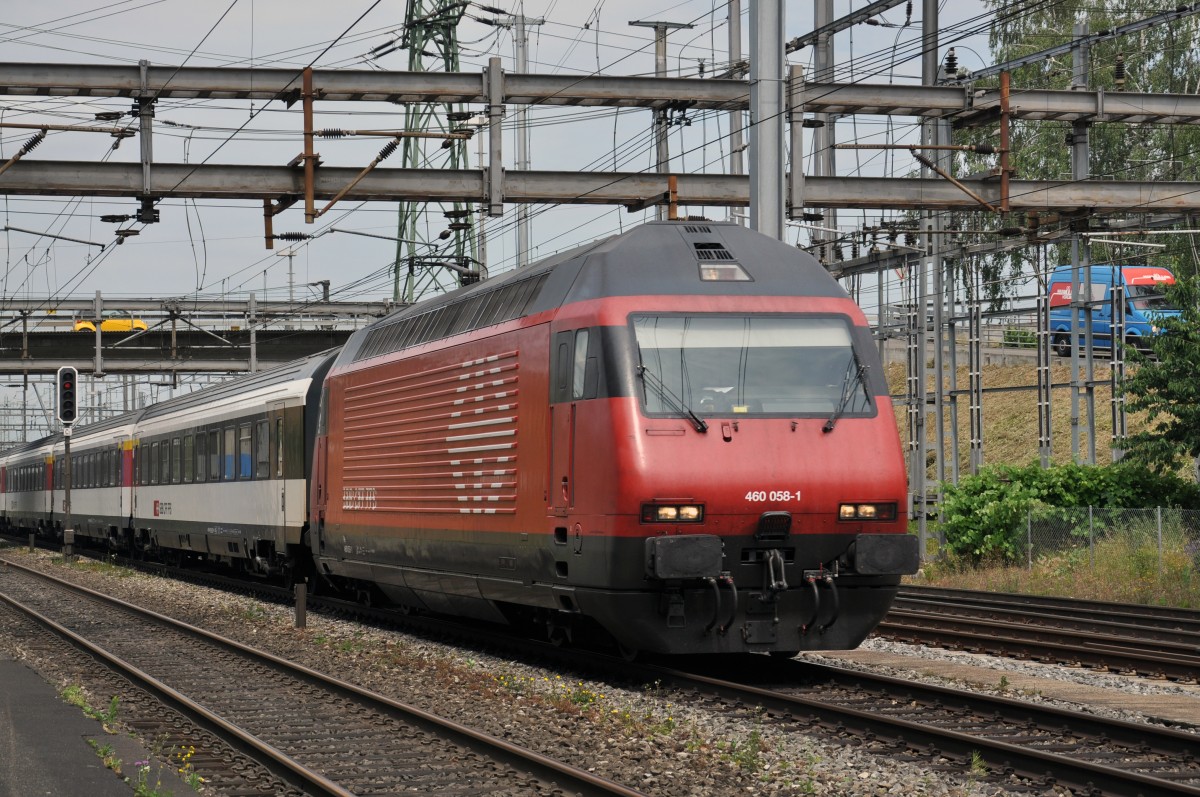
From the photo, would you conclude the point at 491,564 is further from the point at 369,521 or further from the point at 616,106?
the point at 616,106

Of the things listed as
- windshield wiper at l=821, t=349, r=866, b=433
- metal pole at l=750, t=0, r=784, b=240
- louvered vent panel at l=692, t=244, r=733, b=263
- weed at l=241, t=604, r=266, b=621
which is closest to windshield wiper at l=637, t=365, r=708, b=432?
windshield wiper at l=821, t=349, r=866, b=433

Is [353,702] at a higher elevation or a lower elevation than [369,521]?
lower

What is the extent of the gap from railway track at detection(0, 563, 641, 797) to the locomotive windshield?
3.35 metres

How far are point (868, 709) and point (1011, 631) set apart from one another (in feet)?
21.6

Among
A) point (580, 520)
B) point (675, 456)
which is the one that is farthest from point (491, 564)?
point (675, 456)

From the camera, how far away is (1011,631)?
1736cm

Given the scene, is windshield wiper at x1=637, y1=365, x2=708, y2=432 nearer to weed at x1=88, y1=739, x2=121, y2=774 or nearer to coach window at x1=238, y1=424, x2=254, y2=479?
weed at x1=88, y1=739, x2=121, y2=774

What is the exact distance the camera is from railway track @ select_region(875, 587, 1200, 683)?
14.3 meters

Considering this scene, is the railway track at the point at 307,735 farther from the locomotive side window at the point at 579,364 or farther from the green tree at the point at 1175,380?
the green tree at the point at 1175,380

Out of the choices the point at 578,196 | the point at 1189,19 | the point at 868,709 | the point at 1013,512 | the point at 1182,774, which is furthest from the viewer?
the point at 1189,19

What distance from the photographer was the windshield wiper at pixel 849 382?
12781 millimetres

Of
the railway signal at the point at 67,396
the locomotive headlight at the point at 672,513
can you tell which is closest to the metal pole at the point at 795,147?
the locomotive headlight at the point at 672,513

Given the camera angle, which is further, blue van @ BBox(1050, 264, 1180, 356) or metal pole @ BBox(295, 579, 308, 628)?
blue van @ BBox(1050, 264, 1180, 356)

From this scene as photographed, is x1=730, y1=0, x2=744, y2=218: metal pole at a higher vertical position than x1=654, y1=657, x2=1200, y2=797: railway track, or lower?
higher
